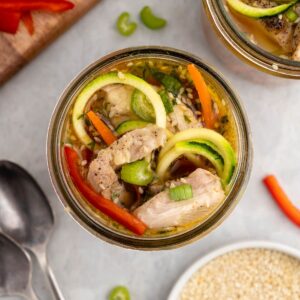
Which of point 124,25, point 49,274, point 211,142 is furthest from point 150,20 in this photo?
point 49,274

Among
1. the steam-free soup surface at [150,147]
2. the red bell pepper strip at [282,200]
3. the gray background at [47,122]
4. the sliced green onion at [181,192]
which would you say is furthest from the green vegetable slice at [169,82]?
the red bell pepper strip at [282,200]

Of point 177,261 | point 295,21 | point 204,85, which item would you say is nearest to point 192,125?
point 204,85

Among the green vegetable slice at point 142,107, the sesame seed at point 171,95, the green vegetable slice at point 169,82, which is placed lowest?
the green vegetable slice at point 142,107

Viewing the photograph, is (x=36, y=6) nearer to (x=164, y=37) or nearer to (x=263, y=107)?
(x=164, y=37)

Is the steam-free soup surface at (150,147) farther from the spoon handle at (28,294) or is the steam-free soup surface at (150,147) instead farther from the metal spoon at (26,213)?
the spoon handle at (28,294)

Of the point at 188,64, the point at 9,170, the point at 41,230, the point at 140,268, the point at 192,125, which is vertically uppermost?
the point at 188,64
